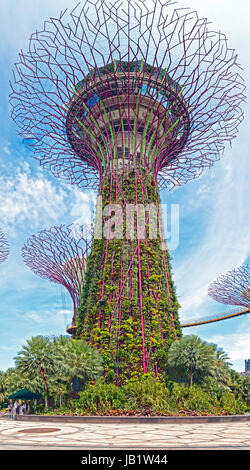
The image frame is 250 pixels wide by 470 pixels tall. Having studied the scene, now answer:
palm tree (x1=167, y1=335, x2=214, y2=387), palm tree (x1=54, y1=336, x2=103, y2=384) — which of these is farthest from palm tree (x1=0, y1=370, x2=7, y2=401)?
palm tree (x1=167, y1=335, x2=214, y2=387)

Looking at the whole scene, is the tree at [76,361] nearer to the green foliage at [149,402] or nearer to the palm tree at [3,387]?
the green foliage at [149,402]

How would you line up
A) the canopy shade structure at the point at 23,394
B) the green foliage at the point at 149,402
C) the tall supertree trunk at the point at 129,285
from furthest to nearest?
the tall supertree trunk at the point at 129,285 < the canopy shade structure at the point at 23,394 < the green foliage at the point at 149,402

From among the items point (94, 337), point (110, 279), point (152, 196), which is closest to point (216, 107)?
point (152, 196)

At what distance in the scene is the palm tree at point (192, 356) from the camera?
17391 millimetres

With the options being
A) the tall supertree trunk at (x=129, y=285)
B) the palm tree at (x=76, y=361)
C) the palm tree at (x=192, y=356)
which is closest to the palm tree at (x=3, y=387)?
the tall supertree trunk at (x=129, y=285)

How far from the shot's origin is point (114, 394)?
16297 mm

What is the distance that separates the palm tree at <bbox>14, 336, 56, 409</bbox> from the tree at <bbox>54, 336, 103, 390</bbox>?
0.58 m

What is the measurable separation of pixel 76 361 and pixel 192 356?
5.60m

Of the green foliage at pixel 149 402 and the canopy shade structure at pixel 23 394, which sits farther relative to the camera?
the canopy shade structure at pixel 23 394

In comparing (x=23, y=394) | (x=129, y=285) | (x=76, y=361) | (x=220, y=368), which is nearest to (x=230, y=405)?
(x=220, y=368)

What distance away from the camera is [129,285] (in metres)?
22.1

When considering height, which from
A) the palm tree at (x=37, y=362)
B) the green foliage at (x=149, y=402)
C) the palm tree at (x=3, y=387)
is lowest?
the palm tree at (x=3, y=387)

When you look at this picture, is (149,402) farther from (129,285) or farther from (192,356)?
(129,285)
